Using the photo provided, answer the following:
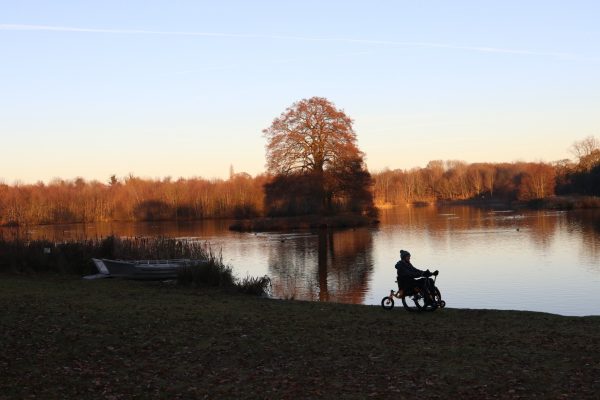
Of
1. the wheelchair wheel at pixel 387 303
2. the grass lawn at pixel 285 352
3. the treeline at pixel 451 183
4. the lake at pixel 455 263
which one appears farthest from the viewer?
the treeline at pixel 451 183

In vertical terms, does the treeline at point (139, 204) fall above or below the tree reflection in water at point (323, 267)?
above

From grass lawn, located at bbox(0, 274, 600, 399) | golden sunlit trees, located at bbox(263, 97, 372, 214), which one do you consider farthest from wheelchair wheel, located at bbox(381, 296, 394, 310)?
golden sunlit trees, located at bbox(263, 97, 372, 214)

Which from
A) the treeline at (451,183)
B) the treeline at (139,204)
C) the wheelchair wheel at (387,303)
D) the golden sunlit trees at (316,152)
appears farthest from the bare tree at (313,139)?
the treeline at (451,183)

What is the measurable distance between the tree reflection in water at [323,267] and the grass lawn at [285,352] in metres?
6.95

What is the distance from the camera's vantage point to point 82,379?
26.7ft

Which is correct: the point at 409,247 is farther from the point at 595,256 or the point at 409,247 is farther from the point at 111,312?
the point at 111,312

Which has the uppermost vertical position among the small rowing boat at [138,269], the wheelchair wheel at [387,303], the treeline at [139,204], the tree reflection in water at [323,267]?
the treeline at [139,204]

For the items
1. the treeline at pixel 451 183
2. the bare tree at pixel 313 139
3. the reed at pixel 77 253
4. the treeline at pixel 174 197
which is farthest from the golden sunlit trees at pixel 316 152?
the treeline at pixel 451 183

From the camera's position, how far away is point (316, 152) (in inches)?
2242

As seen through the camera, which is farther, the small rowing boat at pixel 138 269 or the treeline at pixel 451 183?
the treeline at pixel 451 183

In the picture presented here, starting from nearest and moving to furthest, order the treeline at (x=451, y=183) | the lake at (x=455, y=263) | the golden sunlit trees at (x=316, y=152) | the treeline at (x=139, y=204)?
the lake at (x=455, y=263), the golden sunlit trees at (x=316, y=152), the treeline at (x=139, y=204), the treeline at (x=451, y=183)

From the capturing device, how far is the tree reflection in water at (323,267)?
21281 millimetres

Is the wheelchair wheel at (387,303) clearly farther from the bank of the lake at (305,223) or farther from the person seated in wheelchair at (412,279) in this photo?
the bank of the lake at (305,223)

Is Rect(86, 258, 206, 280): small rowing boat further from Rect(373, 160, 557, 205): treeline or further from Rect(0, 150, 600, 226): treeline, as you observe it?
Rect(373, 160, 557, 205): treeline
